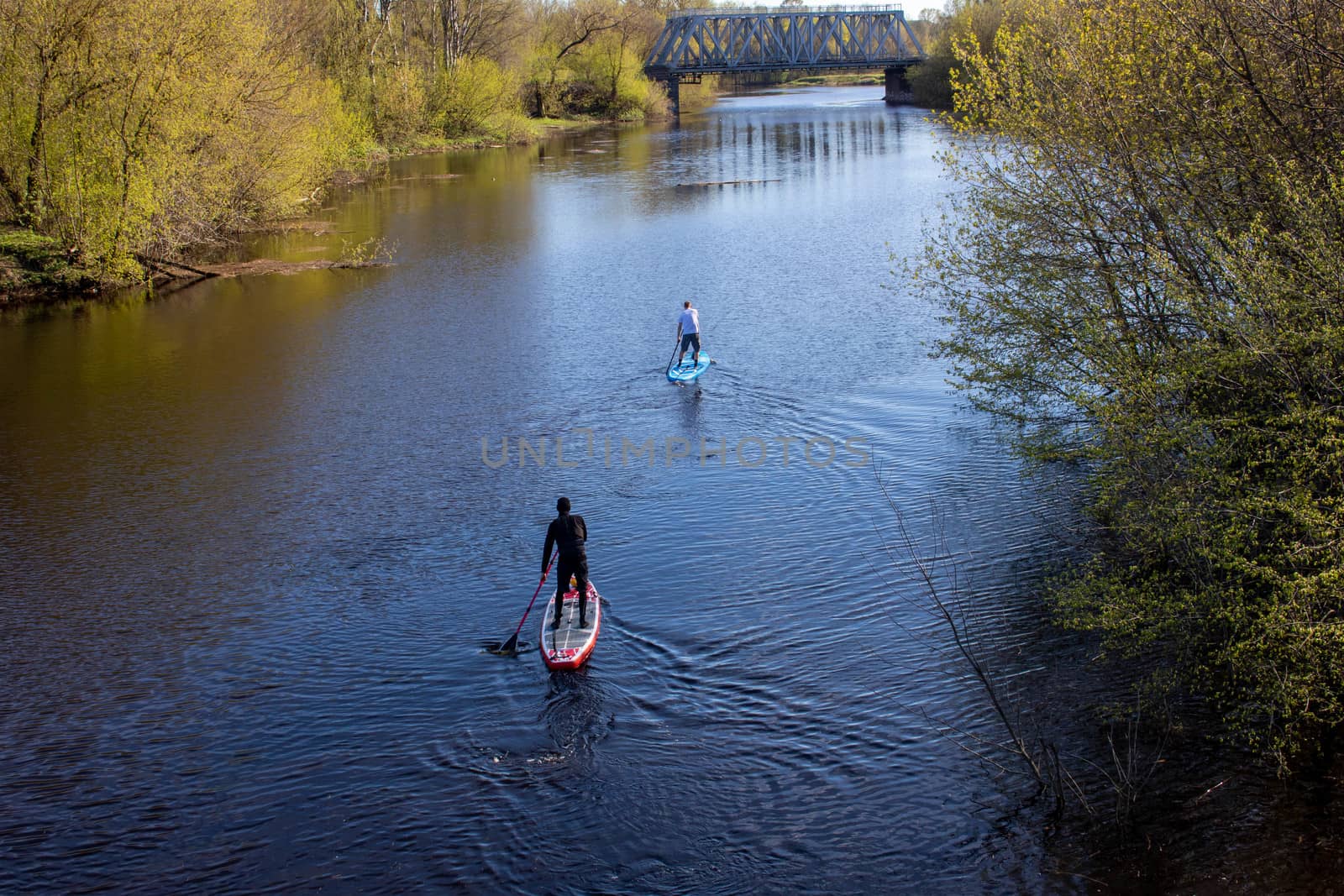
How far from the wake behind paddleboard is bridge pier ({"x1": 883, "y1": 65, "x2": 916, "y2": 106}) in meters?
106

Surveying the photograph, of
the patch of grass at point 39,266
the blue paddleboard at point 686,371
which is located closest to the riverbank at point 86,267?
the patch of grass at point 39,266

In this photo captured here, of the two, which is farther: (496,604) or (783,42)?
(783,42)

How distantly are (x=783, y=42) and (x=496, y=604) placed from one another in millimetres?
116222

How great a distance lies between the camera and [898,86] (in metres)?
115

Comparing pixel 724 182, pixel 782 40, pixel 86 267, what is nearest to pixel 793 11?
pixel 782 40

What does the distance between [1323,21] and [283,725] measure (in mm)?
14132

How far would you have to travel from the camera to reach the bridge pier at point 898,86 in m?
112

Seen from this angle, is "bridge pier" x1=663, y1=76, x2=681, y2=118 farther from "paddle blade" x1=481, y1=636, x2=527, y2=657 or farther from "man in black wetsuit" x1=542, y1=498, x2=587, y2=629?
"paddle blade" x1=481, y1=636, x2=527, y2=657

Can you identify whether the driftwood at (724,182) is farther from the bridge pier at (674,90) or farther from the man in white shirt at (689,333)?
the bridge pier at (674,90)

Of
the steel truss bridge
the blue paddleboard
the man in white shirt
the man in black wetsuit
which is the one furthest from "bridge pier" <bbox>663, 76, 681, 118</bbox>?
the man in black wetsuit

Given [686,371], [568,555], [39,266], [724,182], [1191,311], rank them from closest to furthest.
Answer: [1191,311], [568,555], [686,371], [39,266], [724,182]

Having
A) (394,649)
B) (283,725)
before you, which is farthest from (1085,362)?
(283,725)

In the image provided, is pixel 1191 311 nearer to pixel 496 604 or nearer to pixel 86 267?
pixel 496 604

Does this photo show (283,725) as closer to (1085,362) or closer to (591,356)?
(1085,362)
